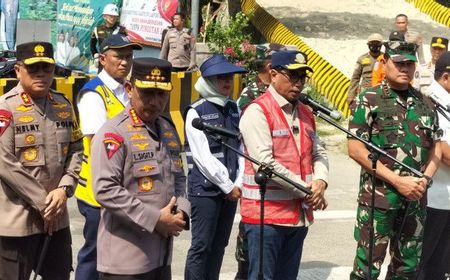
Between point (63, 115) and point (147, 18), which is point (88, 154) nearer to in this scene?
point (63, 115)

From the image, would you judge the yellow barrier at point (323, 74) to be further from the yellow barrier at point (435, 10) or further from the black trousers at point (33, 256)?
the black trousers at point (33, 256)

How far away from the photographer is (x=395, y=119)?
6074mm

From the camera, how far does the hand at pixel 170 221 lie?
4832mm

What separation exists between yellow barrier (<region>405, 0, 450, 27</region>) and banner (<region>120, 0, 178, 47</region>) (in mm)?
15308

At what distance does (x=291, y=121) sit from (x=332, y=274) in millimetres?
2601

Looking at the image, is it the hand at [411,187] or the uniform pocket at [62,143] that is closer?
the uniform pocket at [62,143]

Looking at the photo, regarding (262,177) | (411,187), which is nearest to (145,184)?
(262,177)

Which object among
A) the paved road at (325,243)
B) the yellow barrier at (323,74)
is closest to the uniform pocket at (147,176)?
the paved road at (325,243)

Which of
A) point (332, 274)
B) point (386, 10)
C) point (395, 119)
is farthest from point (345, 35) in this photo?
point (395, 119)

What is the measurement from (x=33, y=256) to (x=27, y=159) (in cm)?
65

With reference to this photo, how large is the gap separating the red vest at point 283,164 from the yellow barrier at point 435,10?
1038 inches

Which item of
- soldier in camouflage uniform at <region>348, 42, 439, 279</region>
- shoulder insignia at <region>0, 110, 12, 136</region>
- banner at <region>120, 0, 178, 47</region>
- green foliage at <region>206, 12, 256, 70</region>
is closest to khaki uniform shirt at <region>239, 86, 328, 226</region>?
soldier in camouflage uniform at <region>348, 42, 439, 279</region>

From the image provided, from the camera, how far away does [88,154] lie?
6117 millimetres

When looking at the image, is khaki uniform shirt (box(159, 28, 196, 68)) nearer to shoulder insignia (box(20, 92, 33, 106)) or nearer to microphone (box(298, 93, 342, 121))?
microphone (box(298, 93, 342, 121))
